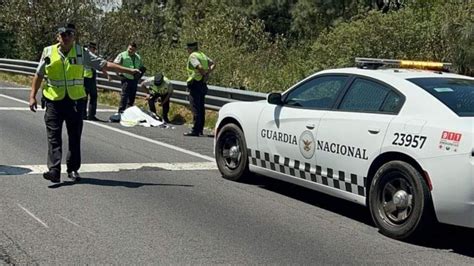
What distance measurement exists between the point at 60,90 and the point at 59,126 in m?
0.40

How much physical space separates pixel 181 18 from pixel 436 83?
57007mm

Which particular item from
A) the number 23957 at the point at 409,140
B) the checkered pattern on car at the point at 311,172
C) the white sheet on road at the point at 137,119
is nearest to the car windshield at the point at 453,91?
the number 23957 at the point at 409,140

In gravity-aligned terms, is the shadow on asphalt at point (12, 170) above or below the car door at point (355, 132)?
below

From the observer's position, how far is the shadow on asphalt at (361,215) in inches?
246

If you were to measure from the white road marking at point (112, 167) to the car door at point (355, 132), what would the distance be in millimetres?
2836

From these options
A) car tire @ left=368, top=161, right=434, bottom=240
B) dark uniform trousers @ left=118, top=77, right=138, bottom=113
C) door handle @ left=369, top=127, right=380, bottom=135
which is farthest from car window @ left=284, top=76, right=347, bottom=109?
dark uniform trousers @ left=118, top=77, right=138, bottom=113

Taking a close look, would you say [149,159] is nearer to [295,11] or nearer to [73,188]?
[73,188]

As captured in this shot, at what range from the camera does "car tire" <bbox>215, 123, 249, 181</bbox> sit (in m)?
8.58

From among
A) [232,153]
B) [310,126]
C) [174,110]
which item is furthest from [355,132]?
[174,110]

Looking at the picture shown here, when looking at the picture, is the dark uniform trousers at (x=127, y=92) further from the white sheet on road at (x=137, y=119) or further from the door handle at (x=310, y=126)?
the door handle at (x=310, y=126)

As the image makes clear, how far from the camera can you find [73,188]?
798cm

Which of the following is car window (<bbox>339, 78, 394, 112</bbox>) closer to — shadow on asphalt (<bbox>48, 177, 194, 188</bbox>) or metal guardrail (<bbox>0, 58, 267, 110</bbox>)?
shadow on asphalt (<bbox>48, 177, 194, 188</bbox>)

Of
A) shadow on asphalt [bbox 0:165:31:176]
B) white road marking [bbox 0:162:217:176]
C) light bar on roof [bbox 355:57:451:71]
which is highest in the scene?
light bar on roof [bbox 355:57:451:71]

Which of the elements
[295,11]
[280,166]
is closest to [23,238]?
[280,166]
